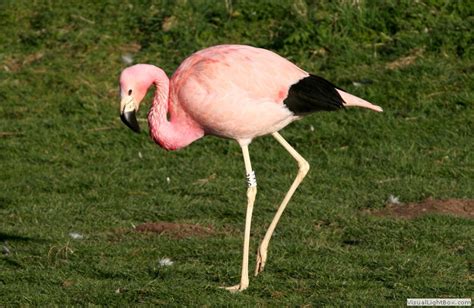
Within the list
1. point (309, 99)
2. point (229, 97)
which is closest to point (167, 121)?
point (229, 97)

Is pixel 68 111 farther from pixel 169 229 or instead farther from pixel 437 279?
pixel 437 279

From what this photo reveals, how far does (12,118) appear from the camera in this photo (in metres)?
10.9

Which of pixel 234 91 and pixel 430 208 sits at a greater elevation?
pixel 234 91

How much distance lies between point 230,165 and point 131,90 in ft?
9.77

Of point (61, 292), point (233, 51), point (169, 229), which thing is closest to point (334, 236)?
point (169, 229)

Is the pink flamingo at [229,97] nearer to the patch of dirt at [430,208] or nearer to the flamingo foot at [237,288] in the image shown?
the flamingo foot at [237,288]

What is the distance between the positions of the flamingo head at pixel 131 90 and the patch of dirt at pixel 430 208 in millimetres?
2367

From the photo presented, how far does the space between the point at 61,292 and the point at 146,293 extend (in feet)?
1.77

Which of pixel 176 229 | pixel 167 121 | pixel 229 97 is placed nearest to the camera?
pixel 229 97

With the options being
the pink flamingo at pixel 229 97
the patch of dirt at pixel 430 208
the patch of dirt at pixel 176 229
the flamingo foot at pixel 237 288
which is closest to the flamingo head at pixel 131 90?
the pink flamingo at pixel 229 97

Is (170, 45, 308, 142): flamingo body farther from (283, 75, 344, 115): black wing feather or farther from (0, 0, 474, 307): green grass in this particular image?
(0, 0, 474, 307): green grass

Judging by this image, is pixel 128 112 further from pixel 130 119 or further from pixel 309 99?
pixel 309 99

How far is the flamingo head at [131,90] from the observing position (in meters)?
6.56

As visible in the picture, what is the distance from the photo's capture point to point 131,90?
6.59m
